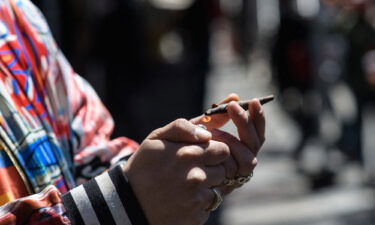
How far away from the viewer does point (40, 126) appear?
1393 millimetres

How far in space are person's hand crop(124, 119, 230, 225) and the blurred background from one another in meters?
2.93

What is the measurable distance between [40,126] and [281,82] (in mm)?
5902

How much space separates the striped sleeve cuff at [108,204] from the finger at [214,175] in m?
0.13

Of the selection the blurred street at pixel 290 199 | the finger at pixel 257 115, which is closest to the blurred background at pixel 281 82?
the blurred street at pixel 290 199

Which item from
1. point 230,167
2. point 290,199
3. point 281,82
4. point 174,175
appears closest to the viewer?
point 174,175

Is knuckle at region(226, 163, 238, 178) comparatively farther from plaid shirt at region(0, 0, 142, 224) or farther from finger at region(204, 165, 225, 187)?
plaid shirt at region(0, 0, 142, 224)

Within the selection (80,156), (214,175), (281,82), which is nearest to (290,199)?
(281,82)

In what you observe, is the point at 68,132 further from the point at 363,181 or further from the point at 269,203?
the point at 363,181

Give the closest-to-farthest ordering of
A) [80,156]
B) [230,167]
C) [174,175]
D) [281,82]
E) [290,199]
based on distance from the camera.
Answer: [174,175], [230,167], [80,156], [290,199], [281,82]

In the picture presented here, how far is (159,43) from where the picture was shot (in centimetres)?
588

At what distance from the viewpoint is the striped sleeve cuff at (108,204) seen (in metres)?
1.21

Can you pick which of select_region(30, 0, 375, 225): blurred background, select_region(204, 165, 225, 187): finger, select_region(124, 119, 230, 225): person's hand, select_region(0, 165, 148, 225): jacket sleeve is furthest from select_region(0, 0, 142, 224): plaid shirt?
select_region(30, 0, 375, 225): blurred background

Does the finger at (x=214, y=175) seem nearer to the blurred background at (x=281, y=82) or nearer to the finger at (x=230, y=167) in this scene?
the finger at (x=230, y=167)

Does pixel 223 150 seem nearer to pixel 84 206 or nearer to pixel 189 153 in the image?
pixel 189 153
